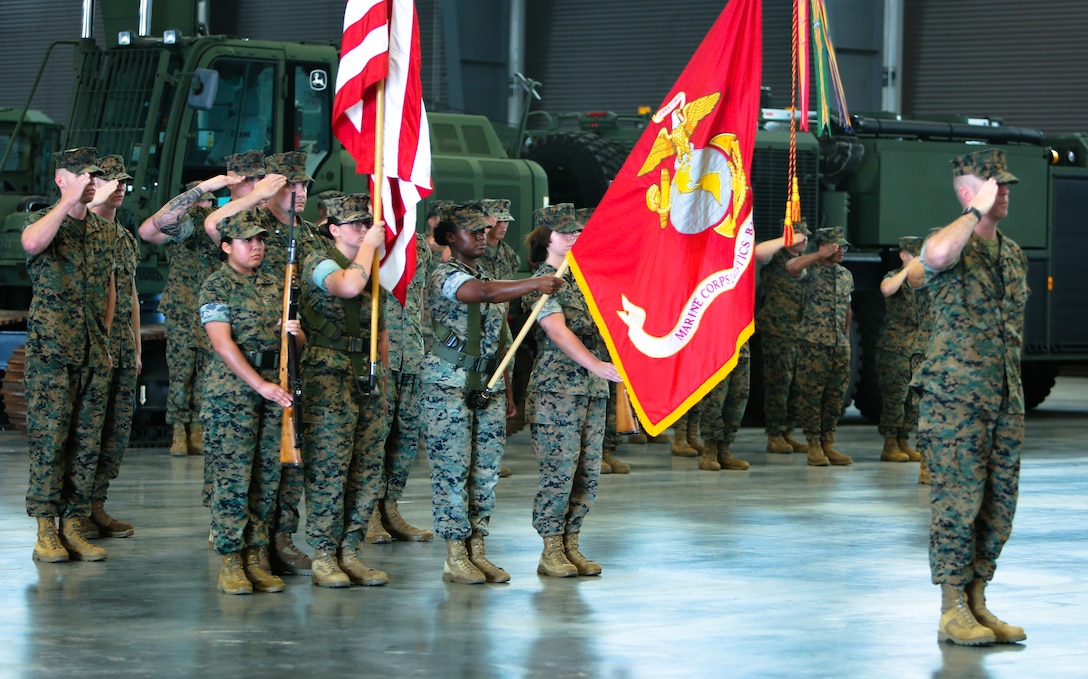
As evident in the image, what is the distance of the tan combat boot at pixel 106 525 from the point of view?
9516 millimetres

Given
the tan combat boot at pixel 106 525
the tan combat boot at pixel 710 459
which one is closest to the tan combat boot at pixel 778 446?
the tan combat boot at pixel 710 459

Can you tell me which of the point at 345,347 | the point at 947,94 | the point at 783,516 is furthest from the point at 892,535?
the point at 947,94

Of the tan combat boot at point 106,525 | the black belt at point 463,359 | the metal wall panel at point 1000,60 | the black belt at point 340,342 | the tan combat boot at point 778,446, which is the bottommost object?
the tan combat boot at point 778,446

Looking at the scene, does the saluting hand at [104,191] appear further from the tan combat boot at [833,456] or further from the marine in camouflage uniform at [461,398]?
the tan combat boot at [833,456]

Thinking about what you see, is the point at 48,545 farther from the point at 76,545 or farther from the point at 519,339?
the point at 519,339

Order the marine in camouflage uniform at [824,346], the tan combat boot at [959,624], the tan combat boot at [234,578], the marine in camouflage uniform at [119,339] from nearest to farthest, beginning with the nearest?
the tan combat boot at [959,624]
the tan combat boot at [234,578]
the marine in camouflage uniform at [119,339]
the marine in camouflage uniform at [824,346]

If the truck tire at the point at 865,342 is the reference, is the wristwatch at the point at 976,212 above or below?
above

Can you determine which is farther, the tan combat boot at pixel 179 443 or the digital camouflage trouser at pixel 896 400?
the digital camouflage trouser at pixel 896 400

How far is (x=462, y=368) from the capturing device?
26.4ft

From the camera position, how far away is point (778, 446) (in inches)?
597

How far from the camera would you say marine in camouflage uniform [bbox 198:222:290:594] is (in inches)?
303

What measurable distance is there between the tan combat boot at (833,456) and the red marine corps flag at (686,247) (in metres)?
6.24

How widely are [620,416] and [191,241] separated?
4.03 m

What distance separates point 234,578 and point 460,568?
105 centimetres
